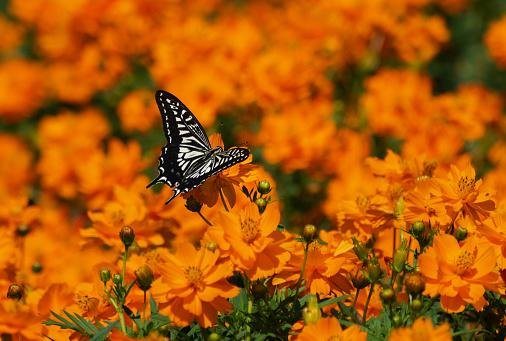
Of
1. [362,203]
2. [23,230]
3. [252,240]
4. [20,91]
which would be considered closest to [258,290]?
[252,240]

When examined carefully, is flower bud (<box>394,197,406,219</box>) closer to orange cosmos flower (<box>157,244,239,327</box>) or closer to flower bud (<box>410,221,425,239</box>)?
flower bud (<box>410,221,425,239</box>)

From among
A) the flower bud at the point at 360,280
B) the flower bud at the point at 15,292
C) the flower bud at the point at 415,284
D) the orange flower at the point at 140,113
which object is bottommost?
the flower bud at the point at 415,284

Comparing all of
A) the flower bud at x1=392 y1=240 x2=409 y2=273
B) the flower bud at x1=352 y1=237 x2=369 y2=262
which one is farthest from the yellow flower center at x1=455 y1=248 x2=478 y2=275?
the flower bud at x1=352 y1=237 x2=369 y2=262

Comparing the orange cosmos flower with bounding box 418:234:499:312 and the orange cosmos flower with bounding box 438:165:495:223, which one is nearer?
the orange cosmos flower with bounding box 418:234:499:312

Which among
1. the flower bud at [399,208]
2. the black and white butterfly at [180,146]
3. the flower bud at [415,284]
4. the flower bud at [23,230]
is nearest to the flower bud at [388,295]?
the flower bud at [415,284]

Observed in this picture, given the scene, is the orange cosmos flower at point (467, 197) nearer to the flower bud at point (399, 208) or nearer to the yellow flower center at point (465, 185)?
the yellow flower center at point (465, 185)

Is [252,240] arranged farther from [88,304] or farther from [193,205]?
[88,304]

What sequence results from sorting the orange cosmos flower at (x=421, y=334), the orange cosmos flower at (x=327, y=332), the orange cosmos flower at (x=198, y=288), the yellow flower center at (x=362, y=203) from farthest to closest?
the yellow flower center at (x=362, y=203)
the orange cosmos flower at (x=198, y=288)
the orange cosmos flower at (x=327, y=332)
the orange cosmos flower at (x=421, y=334)
